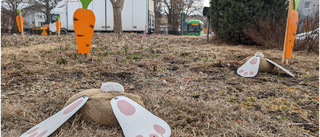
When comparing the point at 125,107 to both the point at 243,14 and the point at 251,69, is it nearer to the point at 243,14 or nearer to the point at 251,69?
the point at 251,69

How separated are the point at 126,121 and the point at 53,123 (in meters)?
0.50

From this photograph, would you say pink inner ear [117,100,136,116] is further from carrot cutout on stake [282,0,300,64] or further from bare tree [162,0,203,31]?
bare tree [162,0,203,31]

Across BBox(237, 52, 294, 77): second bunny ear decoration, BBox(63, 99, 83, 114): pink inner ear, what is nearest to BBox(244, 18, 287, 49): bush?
BBox(237, 52, 294, 77): second bunny ear decoration

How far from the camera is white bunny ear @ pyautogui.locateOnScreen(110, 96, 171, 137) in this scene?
150 centimetres

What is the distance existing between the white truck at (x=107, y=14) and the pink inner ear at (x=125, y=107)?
14760 mm

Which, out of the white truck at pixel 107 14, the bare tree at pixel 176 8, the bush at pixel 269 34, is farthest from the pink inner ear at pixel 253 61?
the bare tree at pixel 176 8

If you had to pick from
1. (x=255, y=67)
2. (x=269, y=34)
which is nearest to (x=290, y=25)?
(x=255, y=67)

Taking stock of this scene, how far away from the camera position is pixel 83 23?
3.58 meters

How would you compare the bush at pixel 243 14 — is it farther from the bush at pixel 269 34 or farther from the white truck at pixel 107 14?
the white truck at pixel 107 14

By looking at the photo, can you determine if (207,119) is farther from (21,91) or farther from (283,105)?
(21,91)

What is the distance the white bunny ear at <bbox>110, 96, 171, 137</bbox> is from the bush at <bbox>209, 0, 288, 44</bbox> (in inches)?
235

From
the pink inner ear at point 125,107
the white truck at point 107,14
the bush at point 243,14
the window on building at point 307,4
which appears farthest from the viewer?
the window on building at point 307,4

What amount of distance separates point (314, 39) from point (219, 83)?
4.45 metres

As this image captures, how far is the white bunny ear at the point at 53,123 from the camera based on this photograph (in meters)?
1.47
